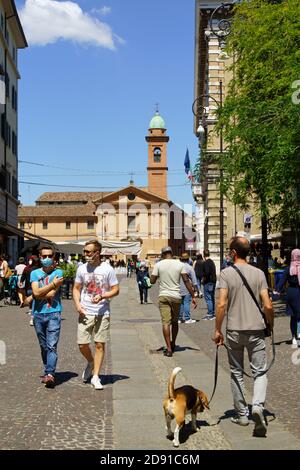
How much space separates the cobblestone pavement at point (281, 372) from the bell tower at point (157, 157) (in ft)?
314

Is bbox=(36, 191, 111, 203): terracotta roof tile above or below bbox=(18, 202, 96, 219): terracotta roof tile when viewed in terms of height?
above

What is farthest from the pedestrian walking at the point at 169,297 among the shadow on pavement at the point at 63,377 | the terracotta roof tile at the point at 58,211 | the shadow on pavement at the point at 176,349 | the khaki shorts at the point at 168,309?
the terracotta roof tile at the point at 58,211

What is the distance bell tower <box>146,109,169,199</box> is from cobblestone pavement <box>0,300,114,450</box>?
10051 centimetres

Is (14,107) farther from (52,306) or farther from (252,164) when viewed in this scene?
(52,306)

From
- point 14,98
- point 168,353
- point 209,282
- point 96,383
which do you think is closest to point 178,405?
point 96,383

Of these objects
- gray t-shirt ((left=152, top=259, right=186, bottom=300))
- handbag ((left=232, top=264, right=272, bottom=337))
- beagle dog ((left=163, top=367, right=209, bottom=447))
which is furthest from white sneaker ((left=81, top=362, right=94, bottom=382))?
handbag ((left=232, top=264, right=272, bottom=337))

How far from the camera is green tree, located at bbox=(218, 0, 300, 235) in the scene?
15445 millimetres

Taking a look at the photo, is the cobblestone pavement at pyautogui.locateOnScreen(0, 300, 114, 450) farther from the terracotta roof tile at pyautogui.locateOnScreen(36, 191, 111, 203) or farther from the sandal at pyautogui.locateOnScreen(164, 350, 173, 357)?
the terracotta roof tile at pyautogui.locateOnScreen(36, 191, 111, 203)

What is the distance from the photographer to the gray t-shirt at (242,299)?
624 centimetres

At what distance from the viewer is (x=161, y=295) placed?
36.3 ft

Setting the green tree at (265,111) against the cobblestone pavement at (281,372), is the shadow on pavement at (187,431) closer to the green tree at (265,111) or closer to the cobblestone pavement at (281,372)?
the cobblestone pavement at (281,372)
